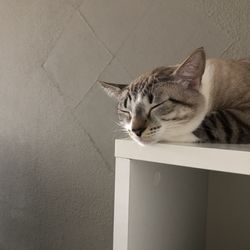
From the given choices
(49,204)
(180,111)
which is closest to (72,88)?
(49,204)

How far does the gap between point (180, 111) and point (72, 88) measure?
0.66 m

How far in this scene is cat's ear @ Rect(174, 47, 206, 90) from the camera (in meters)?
0.56

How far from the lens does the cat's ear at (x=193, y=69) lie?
1.83ft

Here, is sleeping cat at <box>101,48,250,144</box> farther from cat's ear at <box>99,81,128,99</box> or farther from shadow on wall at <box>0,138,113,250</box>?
shadow on wall at <box>0,138,113,250</box>

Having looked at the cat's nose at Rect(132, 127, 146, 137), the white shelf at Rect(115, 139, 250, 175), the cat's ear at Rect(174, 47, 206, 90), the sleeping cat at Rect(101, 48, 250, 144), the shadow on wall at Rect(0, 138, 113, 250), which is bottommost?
the shadow on wall at Rect(0, 138, 113, 250)

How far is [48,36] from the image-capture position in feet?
4.01

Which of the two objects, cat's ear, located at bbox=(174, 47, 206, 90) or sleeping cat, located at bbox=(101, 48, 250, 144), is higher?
cat's ear, located at bbox=(174, 47, 206, 90)

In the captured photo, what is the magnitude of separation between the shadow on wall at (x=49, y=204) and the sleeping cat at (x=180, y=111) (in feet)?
1.97

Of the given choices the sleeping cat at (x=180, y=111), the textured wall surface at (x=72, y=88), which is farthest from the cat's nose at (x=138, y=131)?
the textured wall surface at (x=72, y=88)

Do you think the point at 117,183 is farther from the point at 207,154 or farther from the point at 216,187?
the point at 216,187

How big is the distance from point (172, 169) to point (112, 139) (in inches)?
18.4

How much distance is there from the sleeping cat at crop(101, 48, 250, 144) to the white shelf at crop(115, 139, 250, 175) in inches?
0.9

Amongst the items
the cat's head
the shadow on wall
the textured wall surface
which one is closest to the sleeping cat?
the cat's head

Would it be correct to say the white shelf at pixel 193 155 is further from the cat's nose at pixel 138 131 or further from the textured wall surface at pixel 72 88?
the textured wall surface at pixel 72 88
